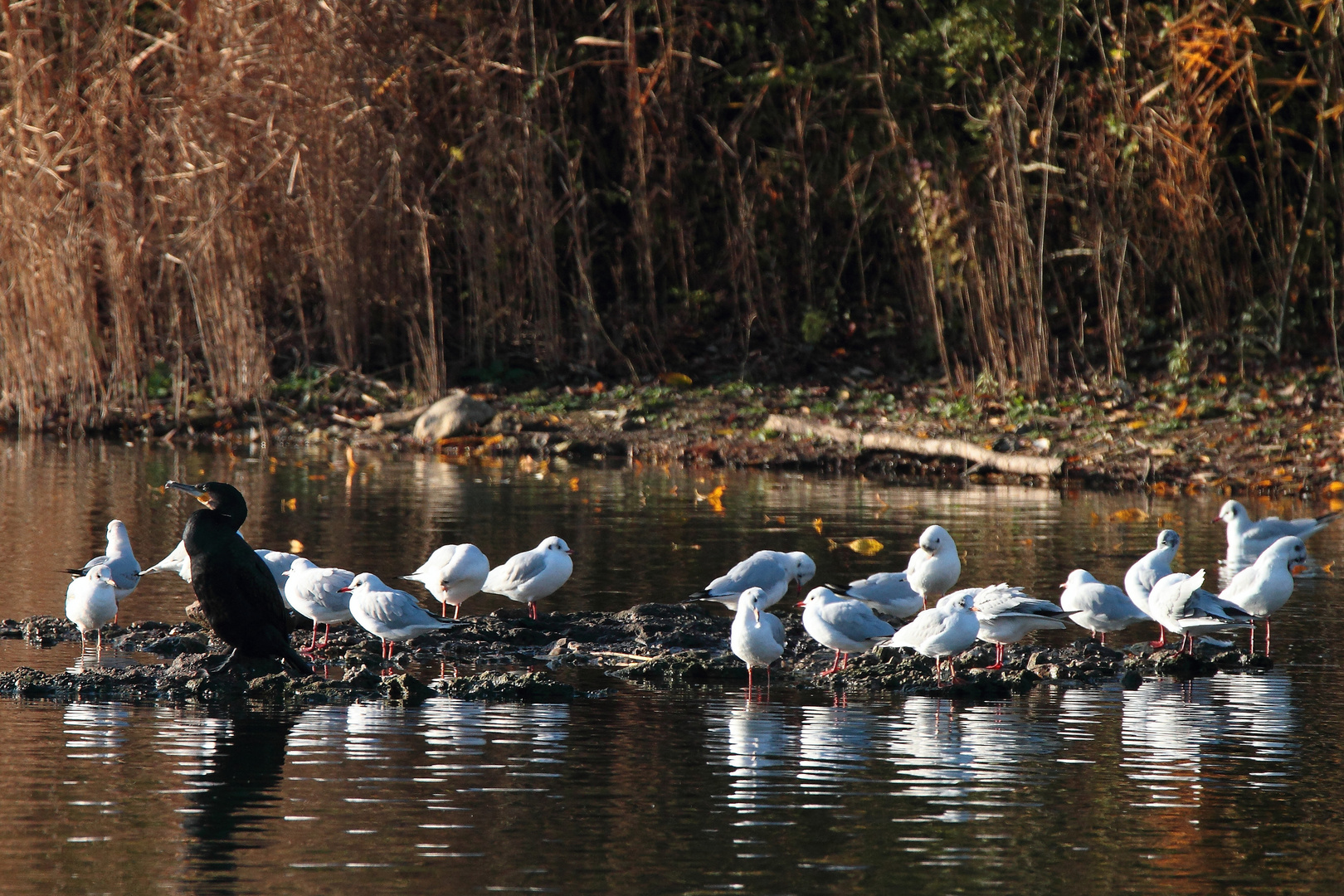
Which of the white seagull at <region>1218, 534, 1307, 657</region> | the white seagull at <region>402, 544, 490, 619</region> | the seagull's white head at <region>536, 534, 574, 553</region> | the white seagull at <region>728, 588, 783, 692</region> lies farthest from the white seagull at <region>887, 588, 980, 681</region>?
the white seagull at <region>402, 544, 490, 619</region>

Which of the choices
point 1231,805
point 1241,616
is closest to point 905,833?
point 1231,805

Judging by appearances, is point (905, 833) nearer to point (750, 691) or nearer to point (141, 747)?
point (750, 691)

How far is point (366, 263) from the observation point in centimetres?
1977

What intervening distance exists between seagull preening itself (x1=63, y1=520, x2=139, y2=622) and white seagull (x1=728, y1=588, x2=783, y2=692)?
305 cm

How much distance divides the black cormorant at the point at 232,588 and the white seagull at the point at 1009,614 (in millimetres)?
3079

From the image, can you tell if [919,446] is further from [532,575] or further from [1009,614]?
[1009,614]

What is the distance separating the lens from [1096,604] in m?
8.16

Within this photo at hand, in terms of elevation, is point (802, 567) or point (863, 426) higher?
point (863, 426)

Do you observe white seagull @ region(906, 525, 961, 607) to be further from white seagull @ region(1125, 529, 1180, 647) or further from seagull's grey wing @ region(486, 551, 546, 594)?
seagull's grey wing @ region(486, 551, 546, 594)

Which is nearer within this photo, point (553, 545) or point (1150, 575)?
point (1150, 575)

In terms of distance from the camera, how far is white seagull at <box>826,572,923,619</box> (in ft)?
28.2

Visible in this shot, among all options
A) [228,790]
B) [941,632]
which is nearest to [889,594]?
[941,632]

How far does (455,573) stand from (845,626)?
2128 millimetres

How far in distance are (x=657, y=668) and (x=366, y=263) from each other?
13152 mm
